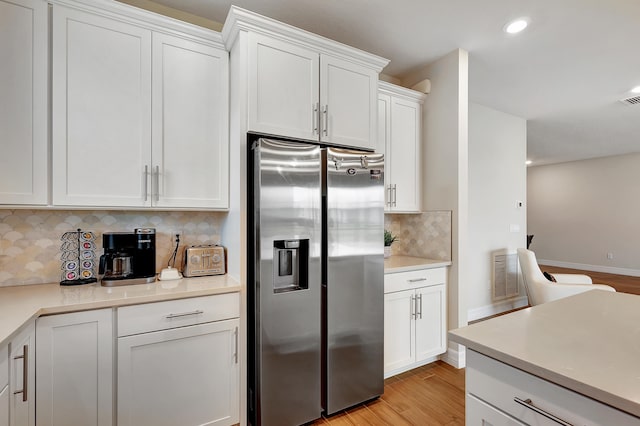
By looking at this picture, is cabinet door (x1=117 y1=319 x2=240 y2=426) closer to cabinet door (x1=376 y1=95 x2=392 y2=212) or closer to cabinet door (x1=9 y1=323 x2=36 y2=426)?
cabinet door (x1=9 y1=323 x2=36 y2=426)

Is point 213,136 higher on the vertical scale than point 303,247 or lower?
higher

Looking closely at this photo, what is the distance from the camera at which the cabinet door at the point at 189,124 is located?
6.08 feet

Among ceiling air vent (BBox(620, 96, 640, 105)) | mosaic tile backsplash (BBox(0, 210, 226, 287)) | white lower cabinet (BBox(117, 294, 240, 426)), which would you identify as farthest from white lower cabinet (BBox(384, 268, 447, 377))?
ceiling air vent (BBox(620, 96, 640, 105))

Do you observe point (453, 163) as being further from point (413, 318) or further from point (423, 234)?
point (413, 318)

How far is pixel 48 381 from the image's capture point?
1367 mm

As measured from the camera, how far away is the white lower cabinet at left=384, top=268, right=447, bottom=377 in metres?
2.40

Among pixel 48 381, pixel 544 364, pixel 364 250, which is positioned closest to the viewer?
pixel 544 364

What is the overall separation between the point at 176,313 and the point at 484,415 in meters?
1.47

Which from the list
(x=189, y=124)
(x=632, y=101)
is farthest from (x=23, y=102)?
(x=632, y=101)

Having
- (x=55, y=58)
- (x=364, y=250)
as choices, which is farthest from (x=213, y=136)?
(x=364, y=250)

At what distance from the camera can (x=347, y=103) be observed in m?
2.22

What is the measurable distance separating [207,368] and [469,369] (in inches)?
55.0

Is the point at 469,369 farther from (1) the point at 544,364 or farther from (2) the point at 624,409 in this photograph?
(2) the point at 624,409

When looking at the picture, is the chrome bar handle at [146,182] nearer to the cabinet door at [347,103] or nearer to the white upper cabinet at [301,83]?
the white upper cabinet at [301,83]
